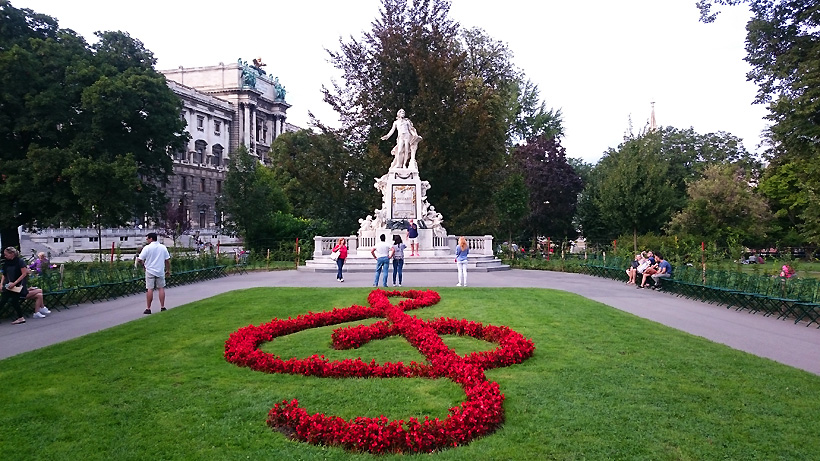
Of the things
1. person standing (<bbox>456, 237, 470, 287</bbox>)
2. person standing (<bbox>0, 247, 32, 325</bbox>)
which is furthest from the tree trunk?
person standing (<bbox>456, 237, 470, 287</bbox>)

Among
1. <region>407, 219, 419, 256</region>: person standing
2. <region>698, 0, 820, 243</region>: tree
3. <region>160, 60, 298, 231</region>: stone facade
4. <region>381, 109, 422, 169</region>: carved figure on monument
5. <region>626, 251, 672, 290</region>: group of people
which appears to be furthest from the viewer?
<region>160, 60, 298, 231</region>: stone facade

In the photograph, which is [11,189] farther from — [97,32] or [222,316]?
[222,316]

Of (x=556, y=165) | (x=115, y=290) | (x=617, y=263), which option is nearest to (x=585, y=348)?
(x=115, y=290)

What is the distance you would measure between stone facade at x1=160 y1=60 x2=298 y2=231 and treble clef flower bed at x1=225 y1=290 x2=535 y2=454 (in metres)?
66.2

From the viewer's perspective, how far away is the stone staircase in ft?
81.8

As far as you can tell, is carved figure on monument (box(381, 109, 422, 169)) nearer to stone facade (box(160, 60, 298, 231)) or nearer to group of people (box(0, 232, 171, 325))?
group of people (box(0, 232, 171, 325))

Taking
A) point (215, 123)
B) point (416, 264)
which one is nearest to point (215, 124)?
point (215, 123)

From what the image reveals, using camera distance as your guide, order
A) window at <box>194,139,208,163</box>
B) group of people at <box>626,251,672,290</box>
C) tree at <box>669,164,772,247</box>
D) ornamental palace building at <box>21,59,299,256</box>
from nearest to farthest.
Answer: group of people at <box>626,251,672,290</box>, tree at <box>669,164,772,247</box>, ornamental palace building at <box>21,59,299,256</box>, window at <box>194,139,208,163</box>

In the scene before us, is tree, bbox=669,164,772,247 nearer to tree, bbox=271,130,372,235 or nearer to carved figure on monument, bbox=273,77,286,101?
tree, bbox=271,130,372,235

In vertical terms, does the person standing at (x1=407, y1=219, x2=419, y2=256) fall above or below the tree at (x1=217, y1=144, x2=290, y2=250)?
below

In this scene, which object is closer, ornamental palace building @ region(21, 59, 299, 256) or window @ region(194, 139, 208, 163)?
ornamental palace building @ region(21, 59, 299, 256)

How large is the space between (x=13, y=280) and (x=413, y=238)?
16.9 m

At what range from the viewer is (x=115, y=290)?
16.6m

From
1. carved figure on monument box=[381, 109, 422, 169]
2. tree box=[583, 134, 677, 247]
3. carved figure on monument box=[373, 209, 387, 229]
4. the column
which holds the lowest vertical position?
carved figure on monument box=[373, 209, 387, 229]
